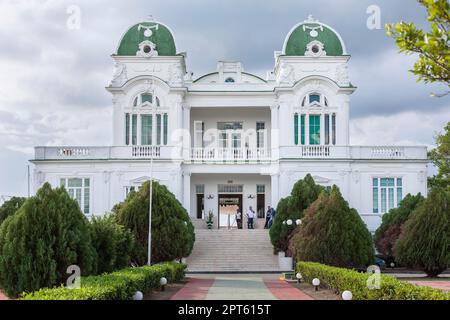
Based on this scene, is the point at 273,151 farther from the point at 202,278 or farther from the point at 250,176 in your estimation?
the point at 202,278

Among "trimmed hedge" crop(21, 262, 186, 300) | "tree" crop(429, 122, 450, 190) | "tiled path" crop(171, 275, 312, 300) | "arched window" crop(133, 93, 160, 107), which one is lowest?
"tiled path" crop(171, 275, 312, 300)

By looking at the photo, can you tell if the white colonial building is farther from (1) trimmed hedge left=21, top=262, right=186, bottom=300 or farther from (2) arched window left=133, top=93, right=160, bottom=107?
(1) trimmed hedge left=21, top=262, right=186, bottom=300

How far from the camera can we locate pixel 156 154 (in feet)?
139

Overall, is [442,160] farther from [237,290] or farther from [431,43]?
[431,43]

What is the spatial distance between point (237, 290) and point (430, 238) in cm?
1127

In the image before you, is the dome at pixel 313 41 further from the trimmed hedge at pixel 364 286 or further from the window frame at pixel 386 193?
the trimmed hedge at pixel 364 286

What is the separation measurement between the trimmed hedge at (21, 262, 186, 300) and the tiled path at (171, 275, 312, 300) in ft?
3.06

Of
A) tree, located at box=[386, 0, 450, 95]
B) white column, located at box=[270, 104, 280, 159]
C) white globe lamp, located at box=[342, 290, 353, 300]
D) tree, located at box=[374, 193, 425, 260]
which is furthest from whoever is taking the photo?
white column, located at box=[270, 104, 280, 159]

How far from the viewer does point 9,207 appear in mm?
33062

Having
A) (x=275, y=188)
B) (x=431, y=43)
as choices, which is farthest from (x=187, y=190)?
(x=431, y=43)

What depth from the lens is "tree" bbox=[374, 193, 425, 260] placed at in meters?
37.4

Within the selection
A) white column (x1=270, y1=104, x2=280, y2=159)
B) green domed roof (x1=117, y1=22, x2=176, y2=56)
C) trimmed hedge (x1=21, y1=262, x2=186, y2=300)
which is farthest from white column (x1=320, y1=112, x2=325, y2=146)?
trimmed hedge (x1=21, y1=262, x2=186, y2=300)

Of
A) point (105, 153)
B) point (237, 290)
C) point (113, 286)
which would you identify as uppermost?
point (105, 153)
